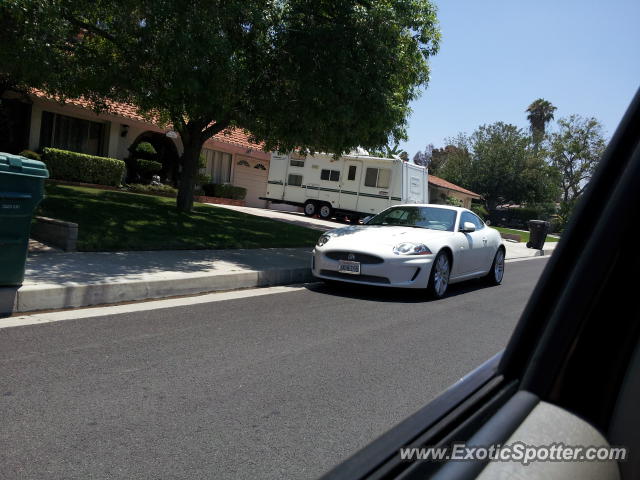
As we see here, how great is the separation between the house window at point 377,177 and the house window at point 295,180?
3.44 metres

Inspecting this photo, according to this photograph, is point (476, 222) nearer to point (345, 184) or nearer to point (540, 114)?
point (345, 184)

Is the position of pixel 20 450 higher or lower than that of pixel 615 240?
lower

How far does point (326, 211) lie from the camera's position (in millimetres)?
26016

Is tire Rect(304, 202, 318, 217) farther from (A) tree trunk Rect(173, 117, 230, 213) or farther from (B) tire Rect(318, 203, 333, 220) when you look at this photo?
(A) tree trunk Rect(173, 117, 230, 213)

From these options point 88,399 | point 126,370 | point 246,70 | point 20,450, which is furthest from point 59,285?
point 246,70

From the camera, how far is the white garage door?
1118 inches

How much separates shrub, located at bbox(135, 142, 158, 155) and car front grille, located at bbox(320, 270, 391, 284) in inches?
610

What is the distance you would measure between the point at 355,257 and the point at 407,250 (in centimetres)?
77

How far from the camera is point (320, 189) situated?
26016 millimetres

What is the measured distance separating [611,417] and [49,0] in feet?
37.6

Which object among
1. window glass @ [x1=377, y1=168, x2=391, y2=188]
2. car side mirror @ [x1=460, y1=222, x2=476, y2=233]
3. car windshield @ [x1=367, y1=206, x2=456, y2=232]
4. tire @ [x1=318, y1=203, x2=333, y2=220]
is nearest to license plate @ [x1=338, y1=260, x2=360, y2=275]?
car windshield @ [x1=367, y1=206, x2=456, y2=232]

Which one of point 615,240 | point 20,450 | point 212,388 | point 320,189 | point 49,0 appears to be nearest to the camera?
point 615,240

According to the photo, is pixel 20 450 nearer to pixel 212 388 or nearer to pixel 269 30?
pixel 212 388

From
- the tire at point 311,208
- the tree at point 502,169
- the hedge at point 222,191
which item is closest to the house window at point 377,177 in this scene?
the tire at point 311,208
